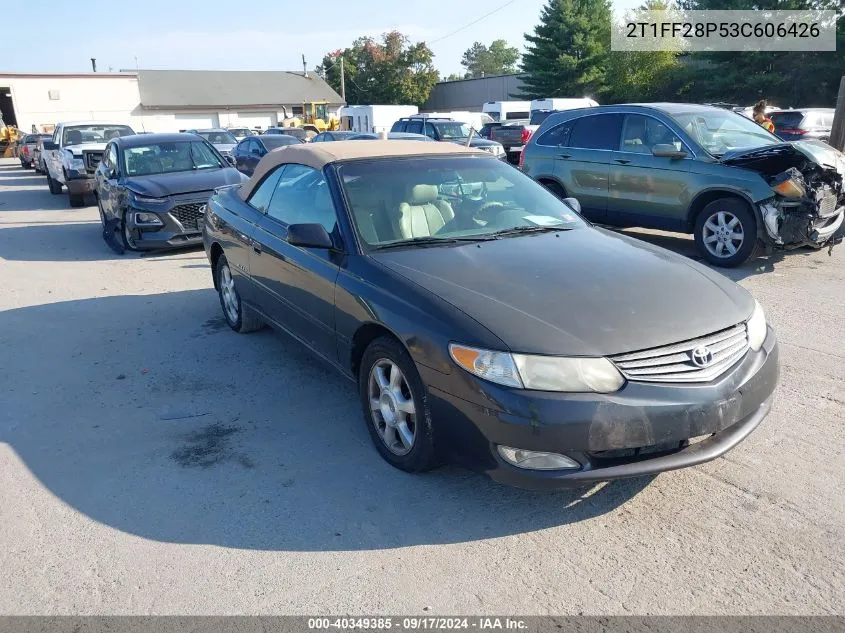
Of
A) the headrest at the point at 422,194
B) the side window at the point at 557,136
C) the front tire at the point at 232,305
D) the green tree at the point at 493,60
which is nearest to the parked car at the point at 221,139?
the side window at the point at 557,136

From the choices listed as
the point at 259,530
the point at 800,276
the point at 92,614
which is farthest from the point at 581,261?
the point at 800,276

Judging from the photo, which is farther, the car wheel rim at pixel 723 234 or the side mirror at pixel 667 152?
the side mirror at pixel 667 152

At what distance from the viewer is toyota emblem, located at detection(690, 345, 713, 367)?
10.3 ft

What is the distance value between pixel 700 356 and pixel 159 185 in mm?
8590

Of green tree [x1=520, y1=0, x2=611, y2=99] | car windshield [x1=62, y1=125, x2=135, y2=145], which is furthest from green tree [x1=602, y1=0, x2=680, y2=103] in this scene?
car windshield [x1=62, y1=125, x2=135, y2=145]

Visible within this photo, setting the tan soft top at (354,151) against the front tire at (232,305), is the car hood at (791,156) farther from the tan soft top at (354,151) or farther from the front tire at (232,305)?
the front tire at (232,305)

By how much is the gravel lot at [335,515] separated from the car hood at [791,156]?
114 inches

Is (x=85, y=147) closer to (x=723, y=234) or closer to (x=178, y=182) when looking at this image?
(x=178, y=182)

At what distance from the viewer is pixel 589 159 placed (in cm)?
936

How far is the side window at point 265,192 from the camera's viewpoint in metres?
5.32

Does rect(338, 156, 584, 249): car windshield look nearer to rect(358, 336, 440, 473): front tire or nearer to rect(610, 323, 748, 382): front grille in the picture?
rect(358, 336, 440, 473): front tire

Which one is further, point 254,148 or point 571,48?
point 571,48

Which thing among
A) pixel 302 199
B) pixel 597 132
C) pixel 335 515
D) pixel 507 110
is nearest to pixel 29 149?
pixel 507 110

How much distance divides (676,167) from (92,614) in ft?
25.2
